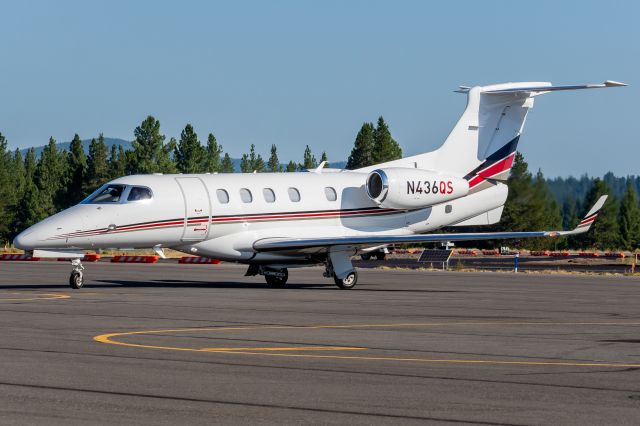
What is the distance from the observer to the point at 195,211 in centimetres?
3052

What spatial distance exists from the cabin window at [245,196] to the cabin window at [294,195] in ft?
4.34

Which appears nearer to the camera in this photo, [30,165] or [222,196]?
[222,196]

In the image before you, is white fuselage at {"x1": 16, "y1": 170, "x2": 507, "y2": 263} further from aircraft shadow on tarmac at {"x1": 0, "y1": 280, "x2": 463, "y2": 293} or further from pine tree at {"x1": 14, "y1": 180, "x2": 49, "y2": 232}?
pine tree at {"x1": 14, "y1": 180, "x2": 49, "y2": 232}

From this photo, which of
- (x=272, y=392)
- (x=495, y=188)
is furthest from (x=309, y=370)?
(x=495, y=188)

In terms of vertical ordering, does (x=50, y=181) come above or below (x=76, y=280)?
above

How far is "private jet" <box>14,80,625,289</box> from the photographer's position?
29.5 meters

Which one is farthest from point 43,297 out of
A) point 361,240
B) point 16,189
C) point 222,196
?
point 16,189

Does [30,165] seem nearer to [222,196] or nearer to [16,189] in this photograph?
[16,189]

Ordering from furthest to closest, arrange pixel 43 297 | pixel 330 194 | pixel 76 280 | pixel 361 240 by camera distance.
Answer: pixel 330 194 < pixel 361 240 < pixel 76 280 < pixel 43 297

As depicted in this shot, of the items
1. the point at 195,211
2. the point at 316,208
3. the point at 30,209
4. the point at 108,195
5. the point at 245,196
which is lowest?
the point at 195,211

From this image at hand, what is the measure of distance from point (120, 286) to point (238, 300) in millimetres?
7538

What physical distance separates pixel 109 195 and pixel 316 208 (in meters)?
6.35

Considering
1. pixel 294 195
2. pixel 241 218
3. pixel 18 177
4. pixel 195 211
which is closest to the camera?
pixel 195 211

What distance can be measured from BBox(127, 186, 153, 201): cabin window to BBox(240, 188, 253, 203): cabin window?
2.87m
